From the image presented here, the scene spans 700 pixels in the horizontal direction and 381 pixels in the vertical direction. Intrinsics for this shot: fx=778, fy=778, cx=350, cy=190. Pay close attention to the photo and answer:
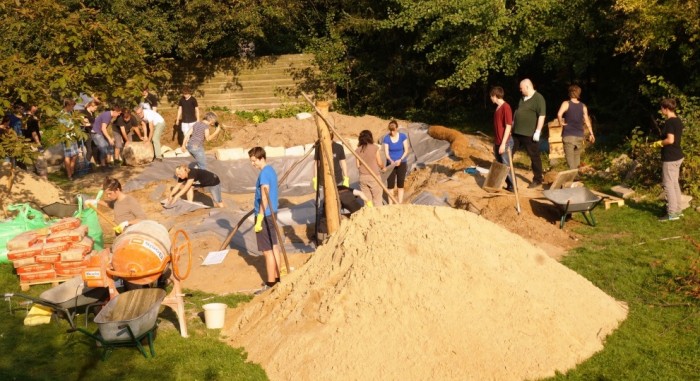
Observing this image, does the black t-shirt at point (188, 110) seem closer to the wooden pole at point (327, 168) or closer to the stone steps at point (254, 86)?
the stone steps at point (254, 86)

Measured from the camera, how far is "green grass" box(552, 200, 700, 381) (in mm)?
6875

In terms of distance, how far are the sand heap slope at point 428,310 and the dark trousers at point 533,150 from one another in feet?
16.9

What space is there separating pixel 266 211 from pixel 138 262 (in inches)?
85.2

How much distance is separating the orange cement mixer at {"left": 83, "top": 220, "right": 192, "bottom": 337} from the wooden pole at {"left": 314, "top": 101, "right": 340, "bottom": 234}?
2756 mm

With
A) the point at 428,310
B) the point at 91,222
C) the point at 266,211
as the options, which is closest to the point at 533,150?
the point at 266,211

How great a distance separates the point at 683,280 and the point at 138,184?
11105 mm

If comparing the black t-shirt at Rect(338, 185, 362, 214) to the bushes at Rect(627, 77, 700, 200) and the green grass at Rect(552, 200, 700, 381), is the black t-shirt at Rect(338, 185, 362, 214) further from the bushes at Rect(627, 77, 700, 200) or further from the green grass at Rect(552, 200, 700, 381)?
the bushes at Rect(627, 77, 700, 200)

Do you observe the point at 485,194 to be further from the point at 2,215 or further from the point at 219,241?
the point at 2,215

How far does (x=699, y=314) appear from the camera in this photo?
7.80 metres

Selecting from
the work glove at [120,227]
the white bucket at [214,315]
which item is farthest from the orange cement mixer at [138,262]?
the work glove at [120,227]

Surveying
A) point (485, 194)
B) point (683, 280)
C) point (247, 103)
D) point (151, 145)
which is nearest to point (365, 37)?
point (247, 103)

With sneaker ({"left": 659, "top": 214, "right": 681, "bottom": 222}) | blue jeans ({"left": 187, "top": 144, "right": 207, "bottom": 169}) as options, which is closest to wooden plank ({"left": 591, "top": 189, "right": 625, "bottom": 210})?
sneaker ({"left": 659, "top": 214, "right": 681, "bottom": 222})

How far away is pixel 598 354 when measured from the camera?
23.4ft

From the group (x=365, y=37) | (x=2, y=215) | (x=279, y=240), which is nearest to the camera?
(x=279, y=240)
